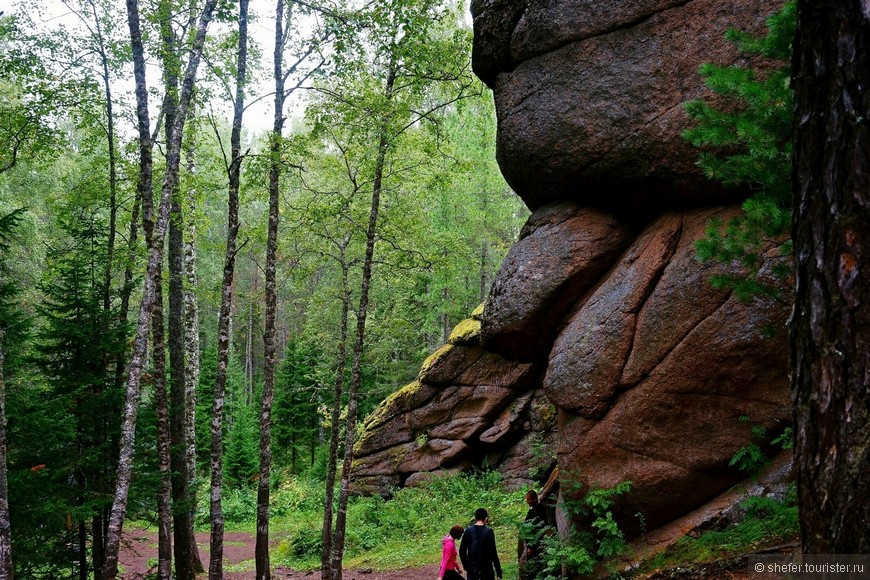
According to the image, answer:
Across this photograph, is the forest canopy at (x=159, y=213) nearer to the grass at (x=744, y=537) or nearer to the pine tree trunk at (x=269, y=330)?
the pine tree trunk at (x=269, y=330)

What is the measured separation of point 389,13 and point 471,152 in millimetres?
11120

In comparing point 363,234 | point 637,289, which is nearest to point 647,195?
point 637,289

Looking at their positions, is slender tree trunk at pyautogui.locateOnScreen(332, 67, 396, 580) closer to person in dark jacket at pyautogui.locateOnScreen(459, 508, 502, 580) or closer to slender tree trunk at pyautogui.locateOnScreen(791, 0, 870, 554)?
person in dark jacket at pyautogui.locateOnScreen(459, 508, 502, 580)

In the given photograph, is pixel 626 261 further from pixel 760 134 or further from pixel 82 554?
pixel 82 554

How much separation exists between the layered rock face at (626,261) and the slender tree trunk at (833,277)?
4.05 meters

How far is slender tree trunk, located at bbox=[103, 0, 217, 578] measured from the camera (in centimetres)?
831

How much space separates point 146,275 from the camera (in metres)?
9.45

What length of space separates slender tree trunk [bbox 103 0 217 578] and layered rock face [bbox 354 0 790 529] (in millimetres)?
5153

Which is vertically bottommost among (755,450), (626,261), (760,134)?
(755,450)

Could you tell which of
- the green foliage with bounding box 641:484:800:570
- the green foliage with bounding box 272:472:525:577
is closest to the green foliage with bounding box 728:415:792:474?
the green foliage with bounding box 641:484:800:570

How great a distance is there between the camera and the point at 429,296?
23641 mm

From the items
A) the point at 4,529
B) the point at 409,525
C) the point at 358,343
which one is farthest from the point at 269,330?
the point at 409,525

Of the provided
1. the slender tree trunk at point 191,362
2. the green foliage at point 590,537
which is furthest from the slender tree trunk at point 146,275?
the green foliage at point 590,537

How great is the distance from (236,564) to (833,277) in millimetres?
18124
